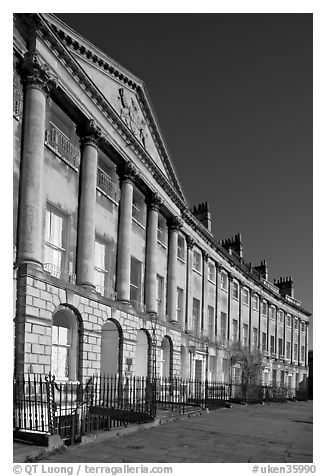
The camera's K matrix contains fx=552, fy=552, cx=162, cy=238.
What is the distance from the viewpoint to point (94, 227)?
Result: 2073 cm

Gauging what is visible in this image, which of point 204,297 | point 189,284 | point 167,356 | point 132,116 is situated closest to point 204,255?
point 204,297

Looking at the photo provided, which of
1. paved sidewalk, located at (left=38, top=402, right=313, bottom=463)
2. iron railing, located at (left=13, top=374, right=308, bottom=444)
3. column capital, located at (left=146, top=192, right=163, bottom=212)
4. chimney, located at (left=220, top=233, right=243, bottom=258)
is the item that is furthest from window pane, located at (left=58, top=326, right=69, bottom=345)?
chimney, located at (left=220, top=233, right=243, bottom=258)

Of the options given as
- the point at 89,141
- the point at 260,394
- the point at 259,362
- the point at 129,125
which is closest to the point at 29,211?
the point at 89,141

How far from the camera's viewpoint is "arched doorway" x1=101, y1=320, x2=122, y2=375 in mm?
22688

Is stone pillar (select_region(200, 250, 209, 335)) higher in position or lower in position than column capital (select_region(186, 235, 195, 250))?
lower

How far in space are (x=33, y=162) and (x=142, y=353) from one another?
43.1 feet

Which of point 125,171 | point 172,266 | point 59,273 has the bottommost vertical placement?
point 59,273

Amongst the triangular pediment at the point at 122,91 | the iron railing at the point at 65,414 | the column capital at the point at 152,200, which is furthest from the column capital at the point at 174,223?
the iron railing at the point at 65,414

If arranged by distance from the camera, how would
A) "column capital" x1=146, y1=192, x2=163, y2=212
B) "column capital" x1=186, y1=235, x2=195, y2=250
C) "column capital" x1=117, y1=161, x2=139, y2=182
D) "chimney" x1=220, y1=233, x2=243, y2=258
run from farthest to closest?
1. "chimney" x1=220, y1=233, x2=243, y2=258
2. "column capital" x1=186, y1=235, x2=195, y2=250
3. "column capital" x1=146, y1=192, x2=163, y2=212
4. "column capital" x1=117, y1=161, x2=139, y2=182

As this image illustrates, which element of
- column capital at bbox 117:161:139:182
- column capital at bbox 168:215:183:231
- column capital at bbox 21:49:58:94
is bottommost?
column capital at bbox 168:215:183:231

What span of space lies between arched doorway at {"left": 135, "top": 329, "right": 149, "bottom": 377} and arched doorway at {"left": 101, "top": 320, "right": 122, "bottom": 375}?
128 inches

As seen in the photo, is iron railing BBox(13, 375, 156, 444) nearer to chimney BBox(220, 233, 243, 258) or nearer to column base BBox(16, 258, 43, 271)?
column base BBox(16, 258, 43, 271)

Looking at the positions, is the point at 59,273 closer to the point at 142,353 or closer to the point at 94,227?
the point at 94,227

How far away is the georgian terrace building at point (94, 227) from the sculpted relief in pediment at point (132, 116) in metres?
0.10
